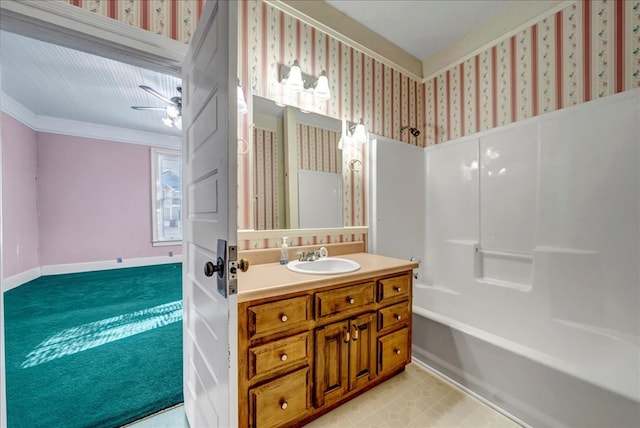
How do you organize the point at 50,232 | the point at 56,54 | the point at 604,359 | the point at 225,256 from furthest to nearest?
the point at 50,232
the point at 56,54
the point at 604,359
the point at 225,256

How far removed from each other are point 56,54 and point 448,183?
395 cm

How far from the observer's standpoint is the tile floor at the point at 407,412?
53.4 inches

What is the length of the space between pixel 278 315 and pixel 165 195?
16.0 ft

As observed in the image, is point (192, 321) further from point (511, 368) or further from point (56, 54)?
point (56, 54)

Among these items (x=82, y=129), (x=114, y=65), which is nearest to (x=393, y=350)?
(x=114, y=65)

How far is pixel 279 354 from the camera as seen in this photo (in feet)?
3.79

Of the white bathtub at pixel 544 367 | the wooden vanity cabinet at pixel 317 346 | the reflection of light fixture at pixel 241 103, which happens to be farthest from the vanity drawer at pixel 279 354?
the reflection of light fixture at pixel 241 103

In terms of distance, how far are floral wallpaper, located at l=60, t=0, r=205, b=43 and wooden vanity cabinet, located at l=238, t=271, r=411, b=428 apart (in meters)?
1.43

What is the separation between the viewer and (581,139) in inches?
67.8

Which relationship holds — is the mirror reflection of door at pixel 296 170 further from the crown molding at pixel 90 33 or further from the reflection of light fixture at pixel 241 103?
the crown molding at pixel 90 33

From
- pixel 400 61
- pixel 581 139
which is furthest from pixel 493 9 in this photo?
pixel 581 139

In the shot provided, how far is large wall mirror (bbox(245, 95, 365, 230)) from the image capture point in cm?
168

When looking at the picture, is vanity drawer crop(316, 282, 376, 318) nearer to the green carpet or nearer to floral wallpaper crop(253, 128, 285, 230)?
floral wallpaper crop(253, 128, 285, 230)

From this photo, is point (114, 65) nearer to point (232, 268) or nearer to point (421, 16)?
point (421, 16)
